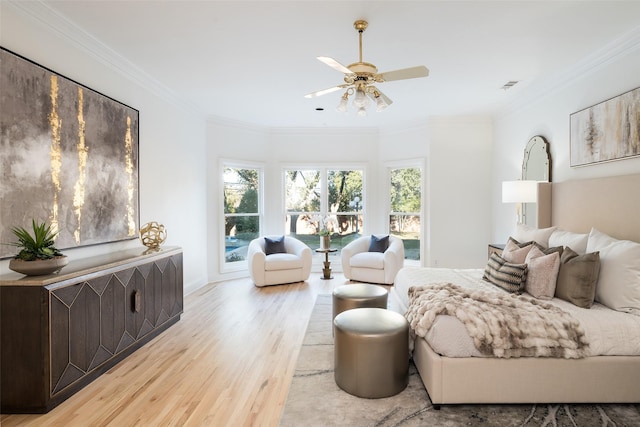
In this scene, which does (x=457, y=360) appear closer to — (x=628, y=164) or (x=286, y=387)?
(x=286, y=387)

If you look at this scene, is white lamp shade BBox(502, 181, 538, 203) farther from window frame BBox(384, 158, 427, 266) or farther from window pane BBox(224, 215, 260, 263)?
window pane BBox(224, 215, 260, 263)

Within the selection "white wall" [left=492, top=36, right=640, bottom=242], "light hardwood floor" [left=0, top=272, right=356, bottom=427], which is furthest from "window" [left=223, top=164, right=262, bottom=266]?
"white wall" [left=492, top=36, right=640, bottom=242]

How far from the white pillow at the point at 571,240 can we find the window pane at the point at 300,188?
4.38 metres

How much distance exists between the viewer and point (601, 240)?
113 inches

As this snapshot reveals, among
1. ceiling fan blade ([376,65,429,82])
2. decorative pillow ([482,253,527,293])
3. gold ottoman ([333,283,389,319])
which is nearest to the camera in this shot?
ceiling fan blade ([376,65,429,82])

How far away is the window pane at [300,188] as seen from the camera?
277 inches

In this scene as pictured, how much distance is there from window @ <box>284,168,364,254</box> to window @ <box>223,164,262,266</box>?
0.63 metres

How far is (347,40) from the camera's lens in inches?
126

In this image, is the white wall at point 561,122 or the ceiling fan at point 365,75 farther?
the white wall at point 561,122

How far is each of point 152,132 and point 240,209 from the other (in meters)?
2.37

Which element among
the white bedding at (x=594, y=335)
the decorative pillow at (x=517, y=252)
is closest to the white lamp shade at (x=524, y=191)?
the decorative pillow at (x=517, y=252)

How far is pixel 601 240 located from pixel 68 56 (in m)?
4.73

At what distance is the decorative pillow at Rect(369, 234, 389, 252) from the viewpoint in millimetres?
6043

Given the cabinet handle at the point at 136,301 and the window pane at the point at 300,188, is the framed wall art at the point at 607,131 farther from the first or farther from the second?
the cabinet handle at the point at 136,301
